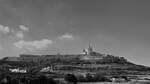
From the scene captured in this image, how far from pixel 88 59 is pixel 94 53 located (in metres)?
15.7

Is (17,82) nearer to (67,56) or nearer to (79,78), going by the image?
(79,78)

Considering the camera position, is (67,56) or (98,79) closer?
(98,79)

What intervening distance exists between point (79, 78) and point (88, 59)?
7999 centimetres

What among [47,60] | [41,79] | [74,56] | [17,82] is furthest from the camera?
[74,56]

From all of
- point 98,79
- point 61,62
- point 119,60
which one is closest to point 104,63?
point 119,60

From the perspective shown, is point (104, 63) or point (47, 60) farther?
point (47, 60)

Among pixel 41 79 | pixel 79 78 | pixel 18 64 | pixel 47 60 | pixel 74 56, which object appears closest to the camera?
pixel 41 79

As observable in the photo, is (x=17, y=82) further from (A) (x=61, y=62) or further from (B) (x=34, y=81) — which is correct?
(A) (x=61, y=62)

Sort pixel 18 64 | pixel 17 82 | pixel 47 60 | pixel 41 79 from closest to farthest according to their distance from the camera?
pixel 17 82 < pixel 41 79 < pixel 18 64 < pixel 47 60

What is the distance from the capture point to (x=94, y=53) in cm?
19238

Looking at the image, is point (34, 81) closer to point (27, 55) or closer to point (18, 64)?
point (18, 64)

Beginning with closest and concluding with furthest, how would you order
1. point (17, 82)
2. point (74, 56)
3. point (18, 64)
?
point (17, 82)
point (18, 64)
point (74, 56)

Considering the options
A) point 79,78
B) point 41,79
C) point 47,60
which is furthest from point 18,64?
point 41,79

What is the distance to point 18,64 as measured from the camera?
163500 millimetres
